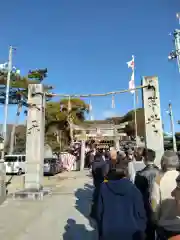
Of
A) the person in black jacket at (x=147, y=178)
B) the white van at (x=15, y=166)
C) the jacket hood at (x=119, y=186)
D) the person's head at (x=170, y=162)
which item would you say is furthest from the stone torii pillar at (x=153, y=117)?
the white van at (x=15, y=166)

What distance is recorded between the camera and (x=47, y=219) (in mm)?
6383

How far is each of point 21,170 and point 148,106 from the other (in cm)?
1413

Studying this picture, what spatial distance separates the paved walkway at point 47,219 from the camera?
5154 millimetres

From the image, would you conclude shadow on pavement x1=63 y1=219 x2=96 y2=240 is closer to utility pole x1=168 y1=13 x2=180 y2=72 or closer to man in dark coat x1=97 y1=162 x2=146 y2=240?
man in dark coat x1=97 y1=162 x2=146 y2=240

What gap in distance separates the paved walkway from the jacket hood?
2.61 metres

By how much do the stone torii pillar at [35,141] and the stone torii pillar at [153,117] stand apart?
412 centimetres

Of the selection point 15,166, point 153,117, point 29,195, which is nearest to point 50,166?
point 15,166

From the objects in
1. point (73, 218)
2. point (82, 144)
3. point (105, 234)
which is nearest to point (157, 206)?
point (105, 234)

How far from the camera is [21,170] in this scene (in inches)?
796

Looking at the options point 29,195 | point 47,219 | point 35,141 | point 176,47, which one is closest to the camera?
point 47,219

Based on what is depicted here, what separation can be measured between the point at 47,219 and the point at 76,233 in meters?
1.41

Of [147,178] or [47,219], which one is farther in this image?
[47,219]

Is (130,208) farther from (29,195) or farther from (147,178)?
(29,195)

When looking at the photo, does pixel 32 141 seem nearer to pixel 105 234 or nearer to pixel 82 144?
pixel 105 234
